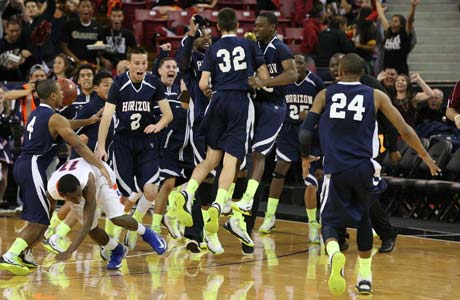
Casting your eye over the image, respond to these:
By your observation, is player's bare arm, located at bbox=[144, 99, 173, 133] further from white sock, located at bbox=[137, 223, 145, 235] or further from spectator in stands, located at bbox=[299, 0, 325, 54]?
spectator in stands, located at bbox=[299, 0, 325, 54]

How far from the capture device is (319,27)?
20062 millimetres

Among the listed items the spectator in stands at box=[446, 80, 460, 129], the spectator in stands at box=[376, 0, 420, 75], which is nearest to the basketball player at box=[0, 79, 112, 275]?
the spectator in stands at box=[446, 80, 460, 129]

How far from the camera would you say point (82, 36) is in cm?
1784

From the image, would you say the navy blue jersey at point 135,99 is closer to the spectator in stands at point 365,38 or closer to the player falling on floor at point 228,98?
the player falling on floor at point 228,98

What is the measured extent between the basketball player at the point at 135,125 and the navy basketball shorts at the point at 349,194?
8.91ft

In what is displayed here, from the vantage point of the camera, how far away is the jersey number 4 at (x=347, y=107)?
8680 mm

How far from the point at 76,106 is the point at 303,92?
261 cm

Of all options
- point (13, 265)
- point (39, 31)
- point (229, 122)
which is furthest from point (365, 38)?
point (13, 265)

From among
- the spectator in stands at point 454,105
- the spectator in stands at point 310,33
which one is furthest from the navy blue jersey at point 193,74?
the spectator in stands at point 310,33

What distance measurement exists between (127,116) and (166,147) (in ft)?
4.10

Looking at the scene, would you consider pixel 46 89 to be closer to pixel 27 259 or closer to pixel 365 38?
pixel 27 259

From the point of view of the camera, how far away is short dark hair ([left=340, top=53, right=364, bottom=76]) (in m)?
8.80

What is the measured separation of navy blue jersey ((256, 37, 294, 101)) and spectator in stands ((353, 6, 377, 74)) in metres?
7.76

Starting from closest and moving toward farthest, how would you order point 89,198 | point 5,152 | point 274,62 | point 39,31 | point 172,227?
1. point 89,198
2. point 274,62
3. point 172,227
4. point 5,152
5. point 39,31
